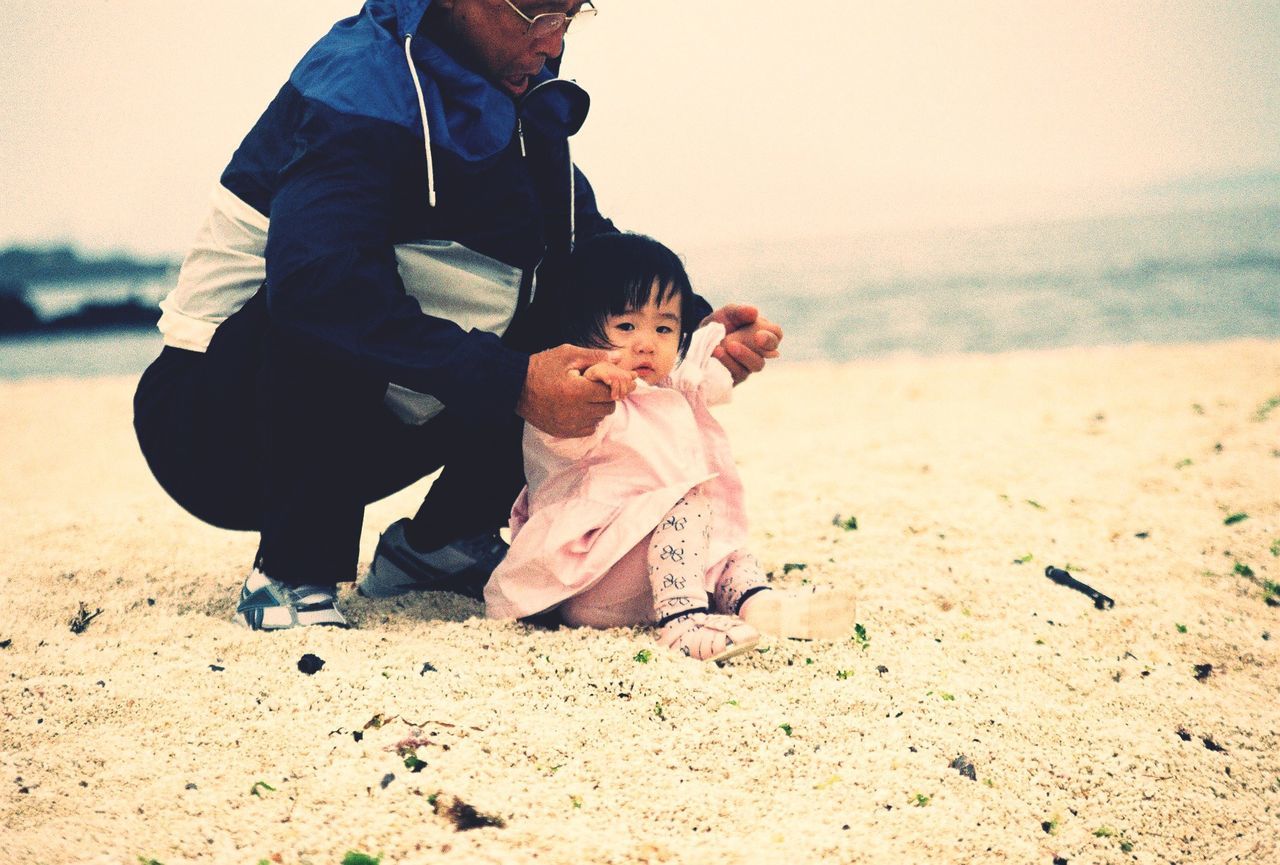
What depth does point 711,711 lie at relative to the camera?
1.89 metres

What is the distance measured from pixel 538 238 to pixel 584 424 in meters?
0.62

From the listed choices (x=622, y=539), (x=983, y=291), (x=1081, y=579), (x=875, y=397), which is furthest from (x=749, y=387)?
(x=983, y=291)

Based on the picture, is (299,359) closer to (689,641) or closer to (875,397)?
(689,641)

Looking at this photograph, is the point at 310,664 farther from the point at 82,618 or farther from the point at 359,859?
the point at 82,618

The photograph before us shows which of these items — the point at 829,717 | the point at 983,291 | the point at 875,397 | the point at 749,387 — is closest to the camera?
the point at 829,717

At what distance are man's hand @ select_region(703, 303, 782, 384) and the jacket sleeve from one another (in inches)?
25.1

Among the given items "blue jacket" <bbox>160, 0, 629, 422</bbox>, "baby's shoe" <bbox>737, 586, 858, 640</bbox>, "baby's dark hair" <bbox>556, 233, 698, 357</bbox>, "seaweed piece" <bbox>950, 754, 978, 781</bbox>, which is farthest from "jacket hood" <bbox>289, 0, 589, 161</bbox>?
"seaweed piece" <bbox>950, 754, 978, 781</bbox>

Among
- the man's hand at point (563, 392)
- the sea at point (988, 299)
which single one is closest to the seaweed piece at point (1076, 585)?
the man's hand at point (563, 392)

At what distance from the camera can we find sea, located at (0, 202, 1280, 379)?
12.3 metres

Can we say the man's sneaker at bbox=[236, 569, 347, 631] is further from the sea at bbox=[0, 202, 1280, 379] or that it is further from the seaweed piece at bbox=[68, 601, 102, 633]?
the sea at bbox=[0, 202, 1280, 379]

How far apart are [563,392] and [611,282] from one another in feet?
1.41

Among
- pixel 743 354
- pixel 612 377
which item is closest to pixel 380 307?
pixel 612 377

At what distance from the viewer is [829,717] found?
6.32ft

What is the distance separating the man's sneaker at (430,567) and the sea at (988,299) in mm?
6227
